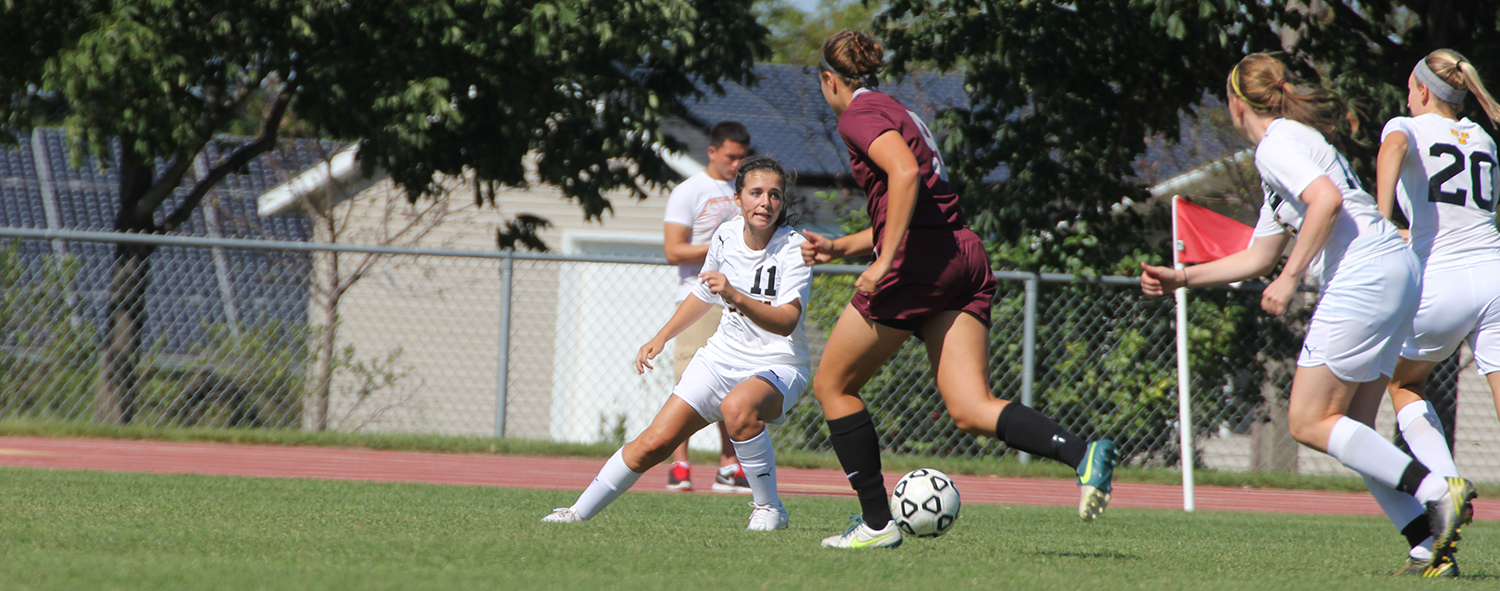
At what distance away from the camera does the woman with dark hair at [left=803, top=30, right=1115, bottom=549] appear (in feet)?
13.5

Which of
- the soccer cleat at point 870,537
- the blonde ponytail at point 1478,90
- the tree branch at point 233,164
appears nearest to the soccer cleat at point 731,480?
the soccer cleat at point 870,537

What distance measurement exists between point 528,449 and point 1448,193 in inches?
286

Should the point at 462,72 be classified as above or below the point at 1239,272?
above

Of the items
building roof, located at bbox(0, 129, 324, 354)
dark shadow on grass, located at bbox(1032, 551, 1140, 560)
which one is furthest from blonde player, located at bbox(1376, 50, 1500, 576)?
building roof, located at bbox(0, 129, 324, 354)

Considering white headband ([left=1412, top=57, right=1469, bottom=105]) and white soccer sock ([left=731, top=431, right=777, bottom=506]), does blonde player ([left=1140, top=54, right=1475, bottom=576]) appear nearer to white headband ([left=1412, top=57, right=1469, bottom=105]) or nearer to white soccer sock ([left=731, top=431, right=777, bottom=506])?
white headband ([left=1412, top=57, right=1469, bottom=105])

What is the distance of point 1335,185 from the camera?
410 cm

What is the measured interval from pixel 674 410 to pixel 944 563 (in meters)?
1.32

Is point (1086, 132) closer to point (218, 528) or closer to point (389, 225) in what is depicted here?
point (218, 528)

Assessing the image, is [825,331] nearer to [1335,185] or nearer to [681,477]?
[681,477]

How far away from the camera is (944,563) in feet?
14.0

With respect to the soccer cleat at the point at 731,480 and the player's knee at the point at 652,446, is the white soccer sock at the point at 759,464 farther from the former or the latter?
the soccer cleat at the point at 731,480

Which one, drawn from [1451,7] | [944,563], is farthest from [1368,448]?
[1451,7]

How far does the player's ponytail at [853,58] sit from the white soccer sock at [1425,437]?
226 centimetres

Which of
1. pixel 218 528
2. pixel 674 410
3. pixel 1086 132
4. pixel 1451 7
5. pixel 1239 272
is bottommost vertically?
pixel 218 528
